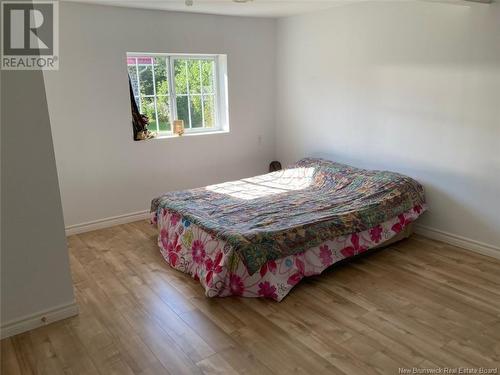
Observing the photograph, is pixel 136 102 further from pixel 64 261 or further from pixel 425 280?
pixel 425 280

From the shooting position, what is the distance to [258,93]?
16.9ft

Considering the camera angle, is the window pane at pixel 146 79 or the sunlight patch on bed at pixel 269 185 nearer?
the sunlight patch on bed at pixel 269 185

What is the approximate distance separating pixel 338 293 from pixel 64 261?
6.02 ft

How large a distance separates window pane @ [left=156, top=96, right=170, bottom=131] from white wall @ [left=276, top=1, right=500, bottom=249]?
1.61 metres

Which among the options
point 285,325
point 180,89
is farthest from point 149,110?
point 285,325

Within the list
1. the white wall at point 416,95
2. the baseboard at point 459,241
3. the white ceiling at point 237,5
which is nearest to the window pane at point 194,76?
the white ceiling at point 237,5

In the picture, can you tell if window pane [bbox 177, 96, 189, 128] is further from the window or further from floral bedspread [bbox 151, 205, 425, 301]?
floral bedspread [bbox 151, 205, 425, 301]

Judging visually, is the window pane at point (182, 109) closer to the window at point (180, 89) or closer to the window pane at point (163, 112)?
the window at point (180, 89)

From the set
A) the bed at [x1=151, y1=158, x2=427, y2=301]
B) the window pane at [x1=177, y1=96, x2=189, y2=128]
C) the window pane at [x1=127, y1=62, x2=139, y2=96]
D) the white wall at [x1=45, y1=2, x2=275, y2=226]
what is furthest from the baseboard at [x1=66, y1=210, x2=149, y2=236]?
the window pane at [x1=127, y1=62, x2=139, y2=96]

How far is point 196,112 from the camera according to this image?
4898 millimetres

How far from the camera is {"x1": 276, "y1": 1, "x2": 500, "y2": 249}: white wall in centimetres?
329

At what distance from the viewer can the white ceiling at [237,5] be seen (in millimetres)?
3814

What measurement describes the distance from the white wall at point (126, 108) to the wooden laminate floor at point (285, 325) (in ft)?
3.59

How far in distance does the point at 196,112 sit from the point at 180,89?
0.34 metres
